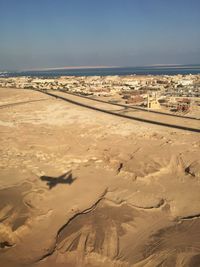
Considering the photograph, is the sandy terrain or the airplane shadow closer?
the sandy terrain

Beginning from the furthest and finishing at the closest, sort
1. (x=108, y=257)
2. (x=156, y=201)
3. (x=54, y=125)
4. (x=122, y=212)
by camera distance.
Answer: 1. (x=54, y=125)
2. (x=156, y=201)
3. (x=122, y=212)
4. (x=108, y=257)

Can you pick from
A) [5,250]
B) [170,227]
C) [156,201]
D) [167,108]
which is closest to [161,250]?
[170,227]

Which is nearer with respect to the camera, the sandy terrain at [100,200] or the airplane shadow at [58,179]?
the sandy terrain at [100,200]

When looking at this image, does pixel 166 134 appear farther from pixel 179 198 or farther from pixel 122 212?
pixel 122 212
